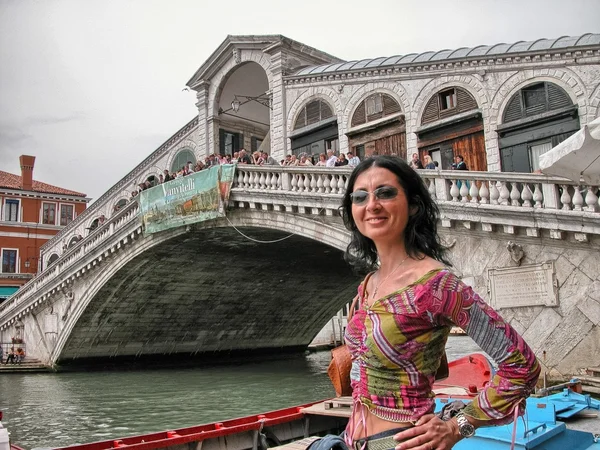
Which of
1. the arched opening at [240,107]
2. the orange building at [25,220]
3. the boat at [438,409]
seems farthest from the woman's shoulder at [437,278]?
the orange building at [25,220]

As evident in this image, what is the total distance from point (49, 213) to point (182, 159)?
1362cm

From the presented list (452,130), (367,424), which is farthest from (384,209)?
(452,130)

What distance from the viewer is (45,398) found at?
14289 mm

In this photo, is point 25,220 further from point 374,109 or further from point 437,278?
point 437,278

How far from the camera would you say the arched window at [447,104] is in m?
12.8

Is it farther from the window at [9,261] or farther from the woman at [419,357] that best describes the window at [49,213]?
the woman at [419,357]

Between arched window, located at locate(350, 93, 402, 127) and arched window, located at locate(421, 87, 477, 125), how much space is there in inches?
32.0

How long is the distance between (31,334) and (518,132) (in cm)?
1898

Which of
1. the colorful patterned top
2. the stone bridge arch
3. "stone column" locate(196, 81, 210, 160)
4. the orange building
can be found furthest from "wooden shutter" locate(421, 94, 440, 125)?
the orange building

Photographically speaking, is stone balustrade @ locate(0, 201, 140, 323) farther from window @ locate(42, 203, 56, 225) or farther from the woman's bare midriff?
the woman's bare midriff

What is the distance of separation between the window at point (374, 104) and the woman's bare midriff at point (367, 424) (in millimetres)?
13288

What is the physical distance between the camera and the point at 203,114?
19.8 m

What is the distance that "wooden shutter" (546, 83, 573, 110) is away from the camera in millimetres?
11250

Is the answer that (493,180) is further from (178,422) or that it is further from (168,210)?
(168,210)
